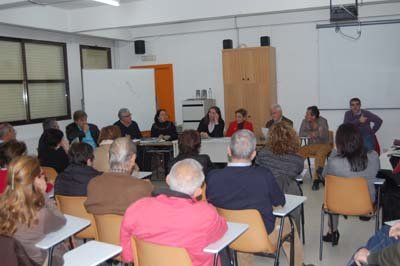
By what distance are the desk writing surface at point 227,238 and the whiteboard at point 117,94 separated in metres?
5.85

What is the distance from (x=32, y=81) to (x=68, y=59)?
99cm

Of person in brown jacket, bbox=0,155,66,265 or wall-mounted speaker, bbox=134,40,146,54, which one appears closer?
person in brown jacket, bbox=0,155,66,265

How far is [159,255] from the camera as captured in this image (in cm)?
223

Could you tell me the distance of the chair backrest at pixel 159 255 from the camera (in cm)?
217

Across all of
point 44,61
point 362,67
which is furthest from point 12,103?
point 362,67

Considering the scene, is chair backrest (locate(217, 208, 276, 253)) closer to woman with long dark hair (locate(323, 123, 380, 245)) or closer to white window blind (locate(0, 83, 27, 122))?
woman with long dark hair (locate(323, 123, 380, 245))

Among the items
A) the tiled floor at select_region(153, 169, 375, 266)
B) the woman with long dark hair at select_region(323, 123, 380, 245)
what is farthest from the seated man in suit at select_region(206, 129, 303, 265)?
the woman with long dark hair at select_region(323, 123, 380, 245)

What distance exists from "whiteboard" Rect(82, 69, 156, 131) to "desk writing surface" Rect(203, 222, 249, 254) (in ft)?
19.2

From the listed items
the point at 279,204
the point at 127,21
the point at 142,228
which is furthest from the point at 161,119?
the point at 142,228

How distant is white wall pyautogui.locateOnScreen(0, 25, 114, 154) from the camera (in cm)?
725

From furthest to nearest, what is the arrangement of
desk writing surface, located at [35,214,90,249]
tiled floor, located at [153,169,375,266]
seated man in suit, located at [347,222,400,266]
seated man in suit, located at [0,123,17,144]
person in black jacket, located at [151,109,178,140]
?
person in black jacket, located at [151,109,178,140] < seated man in suit, located at [0,123,17,144] < tiled floor, located at [153,169,375,266] < desk writing surface, located at [35,214,90,249] < seated man in suit, located at [347,222,400,266]

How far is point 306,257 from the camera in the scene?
402 centimetres

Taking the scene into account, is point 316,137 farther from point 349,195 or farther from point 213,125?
point 349,195

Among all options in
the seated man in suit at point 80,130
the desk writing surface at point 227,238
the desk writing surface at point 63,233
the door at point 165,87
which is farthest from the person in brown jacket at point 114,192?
the door at point 165,87
